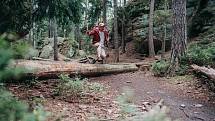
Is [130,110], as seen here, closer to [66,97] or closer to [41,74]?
[66,97]

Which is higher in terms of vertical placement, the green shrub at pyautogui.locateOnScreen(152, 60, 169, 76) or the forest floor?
the green shrub at pyautogui.locateOnScreen(152, 60, 169, 76)

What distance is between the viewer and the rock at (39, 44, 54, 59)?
33.5 metres

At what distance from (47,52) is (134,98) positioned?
27856 mm

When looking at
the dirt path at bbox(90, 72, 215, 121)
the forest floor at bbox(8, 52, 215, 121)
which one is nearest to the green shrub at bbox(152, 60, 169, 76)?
the dirt path at bbox(90, 72, 215, 121)

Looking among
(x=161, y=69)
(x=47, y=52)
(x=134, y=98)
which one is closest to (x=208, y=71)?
(x=161, y=69)

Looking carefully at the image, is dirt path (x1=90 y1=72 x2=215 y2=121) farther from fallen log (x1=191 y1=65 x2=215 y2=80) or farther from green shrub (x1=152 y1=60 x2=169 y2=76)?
fallen log (x1=191 y1=65 x2=215 y2=80)

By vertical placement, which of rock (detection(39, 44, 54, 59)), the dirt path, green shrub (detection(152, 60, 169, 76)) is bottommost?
the dirt path

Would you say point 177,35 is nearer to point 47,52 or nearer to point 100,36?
point 100,36

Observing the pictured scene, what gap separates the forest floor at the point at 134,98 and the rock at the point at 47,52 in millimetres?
19566

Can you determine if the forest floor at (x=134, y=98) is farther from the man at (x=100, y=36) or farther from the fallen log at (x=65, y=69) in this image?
the man at (x=100, y=36)

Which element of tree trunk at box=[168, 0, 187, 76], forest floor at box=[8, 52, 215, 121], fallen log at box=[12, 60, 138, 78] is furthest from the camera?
tree trunk at box=[168, 0, 187, 76]

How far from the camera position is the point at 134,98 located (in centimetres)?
707

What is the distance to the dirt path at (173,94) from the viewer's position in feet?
29.0

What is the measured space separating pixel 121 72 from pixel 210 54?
3974 millimetres
